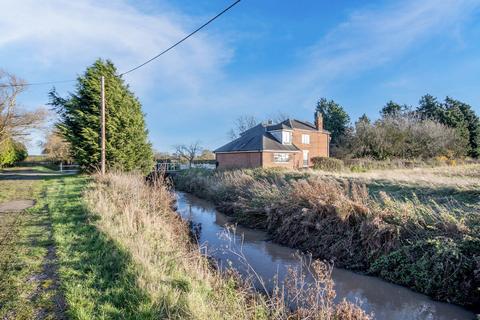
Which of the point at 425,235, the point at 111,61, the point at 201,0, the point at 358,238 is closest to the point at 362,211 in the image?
the point at 358,238

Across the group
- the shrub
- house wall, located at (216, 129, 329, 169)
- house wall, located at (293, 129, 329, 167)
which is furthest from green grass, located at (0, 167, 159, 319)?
the shrub

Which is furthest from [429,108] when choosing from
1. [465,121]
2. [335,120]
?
[335,120]

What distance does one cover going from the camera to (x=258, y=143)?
30.4 m

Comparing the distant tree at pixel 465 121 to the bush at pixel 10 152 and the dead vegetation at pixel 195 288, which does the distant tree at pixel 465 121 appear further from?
the bush at pixel 10 152

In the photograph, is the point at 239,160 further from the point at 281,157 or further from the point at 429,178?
the point at 429,178

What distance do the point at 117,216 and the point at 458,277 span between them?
794cm

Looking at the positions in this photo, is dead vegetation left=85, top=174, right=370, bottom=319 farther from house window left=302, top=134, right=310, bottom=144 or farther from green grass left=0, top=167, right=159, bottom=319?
house window left=302, top=134, right=310, bottom=144

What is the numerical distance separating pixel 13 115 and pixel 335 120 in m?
44.3

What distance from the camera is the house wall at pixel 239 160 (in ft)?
97.4

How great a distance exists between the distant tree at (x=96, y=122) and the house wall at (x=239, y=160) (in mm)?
11578

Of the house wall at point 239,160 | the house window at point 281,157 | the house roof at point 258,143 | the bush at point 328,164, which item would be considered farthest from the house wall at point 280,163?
the bush at point 328,164

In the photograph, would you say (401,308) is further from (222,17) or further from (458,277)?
(222,17)

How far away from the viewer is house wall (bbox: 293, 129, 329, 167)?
3416 centimetres

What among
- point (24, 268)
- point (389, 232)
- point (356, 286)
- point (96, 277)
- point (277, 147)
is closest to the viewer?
point (96, 277)
